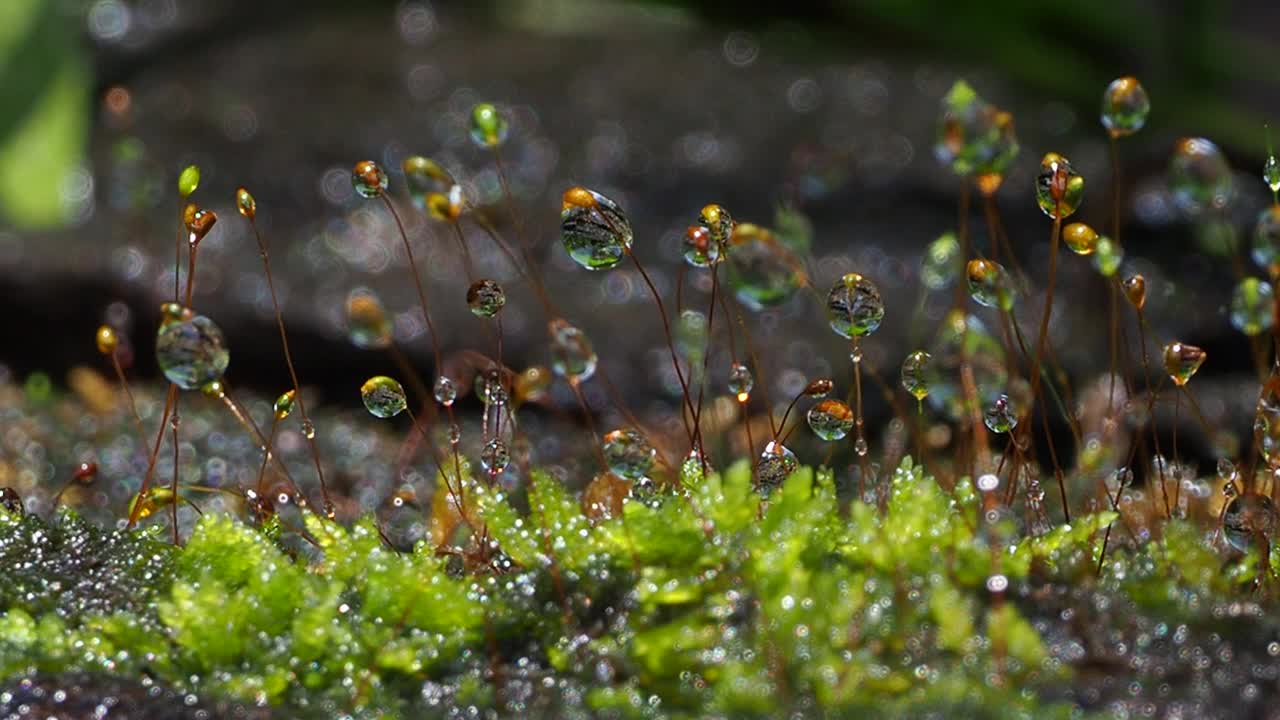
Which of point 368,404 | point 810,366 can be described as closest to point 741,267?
point 368,404

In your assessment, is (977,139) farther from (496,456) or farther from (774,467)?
(496,456)

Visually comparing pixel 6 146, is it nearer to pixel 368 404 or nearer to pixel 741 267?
pixel 368 404

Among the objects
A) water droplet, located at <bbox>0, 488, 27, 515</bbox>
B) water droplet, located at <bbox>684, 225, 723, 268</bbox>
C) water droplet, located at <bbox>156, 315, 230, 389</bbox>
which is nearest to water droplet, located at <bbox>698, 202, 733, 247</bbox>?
water droplet, located at <bbox>684, 225, 723, 268</bbox>

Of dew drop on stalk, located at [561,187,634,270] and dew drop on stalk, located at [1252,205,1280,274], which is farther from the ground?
dew drop on stalk, located at [561,187,634,270]

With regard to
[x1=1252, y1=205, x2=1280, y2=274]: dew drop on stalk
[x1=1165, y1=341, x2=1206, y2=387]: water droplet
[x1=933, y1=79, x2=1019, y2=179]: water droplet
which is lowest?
[x1=1165, y1=341, x2=1206, y2=387]: water droplet

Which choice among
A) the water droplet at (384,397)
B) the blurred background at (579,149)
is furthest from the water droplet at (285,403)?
the blurred background at (579,149)

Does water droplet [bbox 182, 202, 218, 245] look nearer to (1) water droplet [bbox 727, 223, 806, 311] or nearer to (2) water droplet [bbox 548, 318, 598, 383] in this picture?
(2) water droplet [bbox 548, 318, 598, 383]

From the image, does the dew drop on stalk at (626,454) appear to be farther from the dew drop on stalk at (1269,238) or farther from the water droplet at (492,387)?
the dew drop on stalk at (1269,238)
